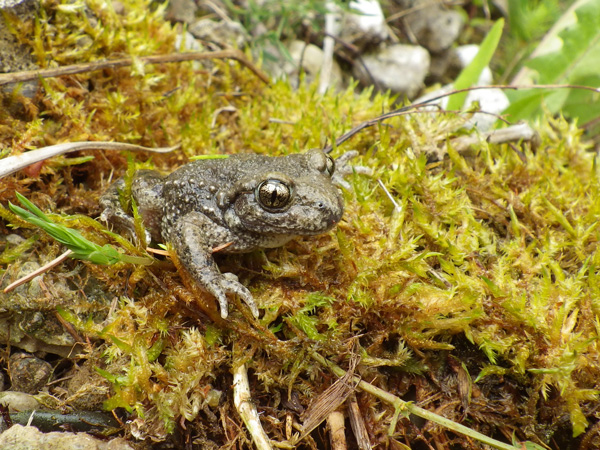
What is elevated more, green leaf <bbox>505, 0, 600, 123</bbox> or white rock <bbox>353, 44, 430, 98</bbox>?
green leaf <bbox>505, 0, 600, 123</bbox>

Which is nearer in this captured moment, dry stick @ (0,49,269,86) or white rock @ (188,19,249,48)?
dry stick @ (0,49,269,86)

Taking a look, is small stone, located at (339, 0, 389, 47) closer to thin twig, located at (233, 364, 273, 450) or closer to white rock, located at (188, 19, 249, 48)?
white rock, located at (188, 19, 249, 48)

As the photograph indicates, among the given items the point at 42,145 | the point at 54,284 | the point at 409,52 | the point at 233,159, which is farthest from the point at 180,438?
the point at 409,52

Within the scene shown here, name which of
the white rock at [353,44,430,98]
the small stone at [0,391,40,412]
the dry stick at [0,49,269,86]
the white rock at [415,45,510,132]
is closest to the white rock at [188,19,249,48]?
the dry stick at [0,49,269,86]

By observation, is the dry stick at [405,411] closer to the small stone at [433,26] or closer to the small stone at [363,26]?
the small stone at [363,26]

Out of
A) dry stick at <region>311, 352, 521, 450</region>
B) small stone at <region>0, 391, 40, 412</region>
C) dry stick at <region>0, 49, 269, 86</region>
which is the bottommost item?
small stone at <region>0, 391, 40, 412</region>

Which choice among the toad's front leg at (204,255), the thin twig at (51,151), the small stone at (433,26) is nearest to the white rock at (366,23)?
the small stone at (433,26)
